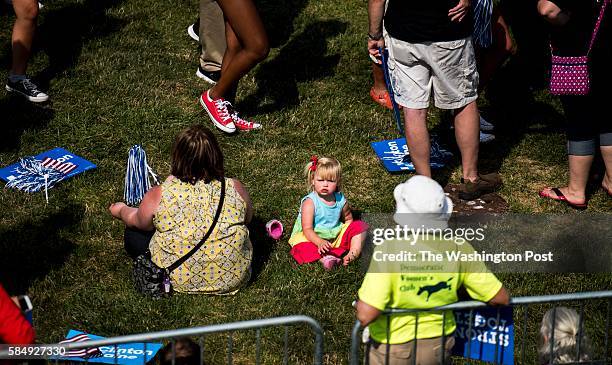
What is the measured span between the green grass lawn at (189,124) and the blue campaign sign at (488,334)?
3.49 ft

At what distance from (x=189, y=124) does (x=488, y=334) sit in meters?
4.08

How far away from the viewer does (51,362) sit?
4.73 m

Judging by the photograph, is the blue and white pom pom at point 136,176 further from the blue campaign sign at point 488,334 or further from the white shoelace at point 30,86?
A: the blue campaign sign at point 488,334

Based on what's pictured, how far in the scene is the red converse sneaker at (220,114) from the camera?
738 cm

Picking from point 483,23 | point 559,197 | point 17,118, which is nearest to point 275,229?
point 559,197

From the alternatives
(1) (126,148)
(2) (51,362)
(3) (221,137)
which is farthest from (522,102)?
(2) (51,362)

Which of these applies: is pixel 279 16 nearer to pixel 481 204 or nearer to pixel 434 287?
pixel 481 204

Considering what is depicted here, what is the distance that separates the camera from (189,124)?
7.57 metres

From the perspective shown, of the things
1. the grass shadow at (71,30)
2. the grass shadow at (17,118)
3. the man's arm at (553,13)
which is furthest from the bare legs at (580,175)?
the grass shadow at (71,30)

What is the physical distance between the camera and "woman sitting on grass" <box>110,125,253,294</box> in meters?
5.29

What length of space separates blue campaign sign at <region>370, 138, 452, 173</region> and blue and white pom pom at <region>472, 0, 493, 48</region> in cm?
92

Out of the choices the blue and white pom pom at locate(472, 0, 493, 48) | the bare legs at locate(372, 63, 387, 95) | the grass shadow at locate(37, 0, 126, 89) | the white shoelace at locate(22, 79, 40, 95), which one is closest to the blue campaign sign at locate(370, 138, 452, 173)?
the bare legs at locate(372, 63, 387, 95)

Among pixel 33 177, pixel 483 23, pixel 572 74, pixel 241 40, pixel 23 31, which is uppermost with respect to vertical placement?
pixel 572 74

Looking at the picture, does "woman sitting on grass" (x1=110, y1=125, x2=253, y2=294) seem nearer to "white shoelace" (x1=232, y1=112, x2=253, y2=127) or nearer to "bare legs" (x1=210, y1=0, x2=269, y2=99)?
"bare legs" (x1=210, y1=0, x2=269, y2=99)
